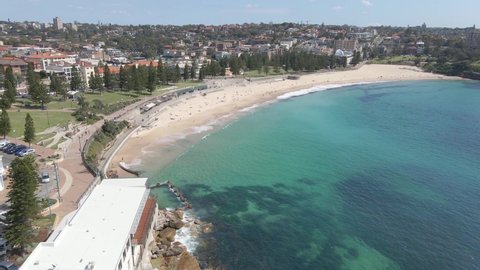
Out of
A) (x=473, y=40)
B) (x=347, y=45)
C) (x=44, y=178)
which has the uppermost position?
(x=473, y=40)

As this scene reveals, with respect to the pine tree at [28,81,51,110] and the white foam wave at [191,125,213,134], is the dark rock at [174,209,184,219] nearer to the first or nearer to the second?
the white foam wave at [191,125,213,134]

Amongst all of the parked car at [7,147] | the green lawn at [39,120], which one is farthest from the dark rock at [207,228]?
the green lawn at [39,120]

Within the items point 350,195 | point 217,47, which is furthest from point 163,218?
point 217,47

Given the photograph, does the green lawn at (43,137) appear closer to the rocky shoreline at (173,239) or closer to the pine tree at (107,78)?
the rocky shoreline at (173,239)

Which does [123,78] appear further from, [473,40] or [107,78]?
[473,40]

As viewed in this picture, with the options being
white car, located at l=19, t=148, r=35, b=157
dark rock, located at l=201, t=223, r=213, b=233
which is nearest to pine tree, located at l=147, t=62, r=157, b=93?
white car, located at l=19, t=148, r=35, b=157

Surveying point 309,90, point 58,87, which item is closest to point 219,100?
point 309,90
